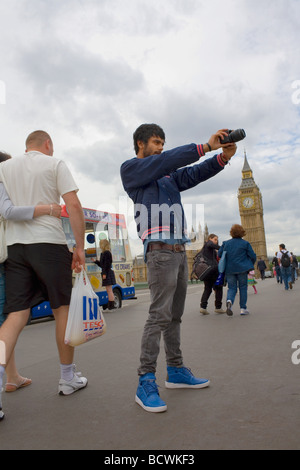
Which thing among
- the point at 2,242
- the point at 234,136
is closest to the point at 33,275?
the point at 2,242

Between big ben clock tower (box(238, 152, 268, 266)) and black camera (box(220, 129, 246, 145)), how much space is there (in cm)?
12435

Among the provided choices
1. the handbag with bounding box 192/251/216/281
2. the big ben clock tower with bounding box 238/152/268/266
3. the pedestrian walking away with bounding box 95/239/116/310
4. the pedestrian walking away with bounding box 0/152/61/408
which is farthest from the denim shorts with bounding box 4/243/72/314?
the big ben clock tower with bounding box 238/152/268/266

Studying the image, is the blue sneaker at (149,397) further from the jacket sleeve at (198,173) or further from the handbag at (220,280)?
the handbag at (220,280)

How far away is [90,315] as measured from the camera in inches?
117

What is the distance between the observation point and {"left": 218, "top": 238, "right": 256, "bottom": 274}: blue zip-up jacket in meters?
8.14

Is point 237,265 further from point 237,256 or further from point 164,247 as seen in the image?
point 164,247

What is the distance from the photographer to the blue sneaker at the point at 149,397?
2.50 m

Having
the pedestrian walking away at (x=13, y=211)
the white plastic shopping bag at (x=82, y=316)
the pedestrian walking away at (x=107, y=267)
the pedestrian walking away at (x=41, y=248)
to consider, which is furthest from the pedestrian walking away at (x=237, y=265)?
the pedestrian walking away at (x=13, y=211)

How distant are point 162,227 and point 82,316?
867mm

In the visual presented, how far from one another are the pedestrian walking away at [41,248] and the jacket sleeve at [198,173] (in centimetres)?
81

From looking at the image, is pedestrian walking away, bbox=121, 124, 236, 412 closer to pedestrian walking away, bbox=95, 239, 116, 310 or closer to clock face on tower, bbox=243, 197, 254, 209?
pedestrian walking away, bbox=95, 239, 116, 310

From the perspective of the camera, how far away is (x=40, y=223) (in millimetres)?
2934
